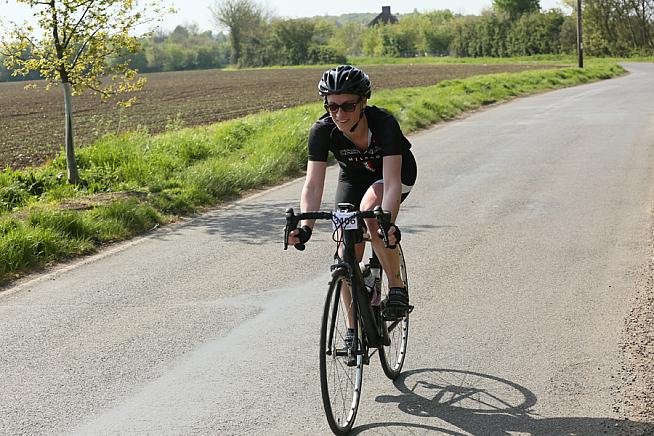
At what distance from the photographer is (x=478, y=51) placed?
113 m

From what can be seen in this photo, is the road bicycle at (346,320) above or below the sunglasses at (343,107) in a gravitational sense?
below

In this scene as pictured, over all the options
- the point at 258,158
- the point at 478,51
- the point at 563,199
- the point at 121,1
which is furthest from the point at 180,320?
the point at 478,51

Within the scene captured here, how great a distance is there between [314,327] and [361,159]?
204cm

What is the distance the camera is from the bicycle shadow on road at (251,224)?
33.8ft

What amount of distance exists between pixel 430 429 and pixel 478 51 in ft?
366

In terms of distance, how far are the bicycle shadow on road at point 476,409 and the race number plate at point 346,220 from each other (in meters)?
1.07

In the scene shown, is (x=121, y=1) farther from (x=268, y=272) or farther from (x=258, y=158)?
(x=268, y=272)

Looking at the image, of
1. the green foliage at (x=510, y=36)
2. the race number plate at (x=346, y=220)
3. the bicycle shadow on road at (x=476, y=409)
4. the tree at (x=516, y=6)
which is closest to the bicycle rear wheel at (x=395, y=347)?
the bicycle shadow on road at (x=476, y=409)

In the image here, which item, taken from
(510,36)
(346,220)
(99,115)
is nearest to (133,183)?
(346,220)

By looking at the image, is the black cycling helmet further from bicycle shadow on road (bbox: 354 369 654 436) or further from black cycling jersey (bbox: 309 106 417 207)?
bicycle shadow on road (bbox: 354 369 654 436)

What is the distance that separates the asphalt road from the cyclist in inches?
31.6

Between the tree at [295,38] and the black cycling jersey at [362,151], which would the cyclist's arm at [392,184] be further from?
the tree at [295,38]

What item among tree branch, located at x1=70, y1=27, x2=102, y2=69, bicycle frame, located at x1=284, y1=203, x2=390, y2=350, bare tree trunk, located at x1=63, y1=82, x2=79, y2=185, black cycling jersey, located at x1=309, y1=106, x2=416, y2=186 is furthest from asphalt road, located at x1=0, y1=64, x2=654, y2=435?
tree branch, located at x1=70, y1=27, x2=102, y2=69

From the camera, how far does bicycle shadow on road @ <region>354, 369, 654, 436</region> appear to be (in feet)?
15.5
